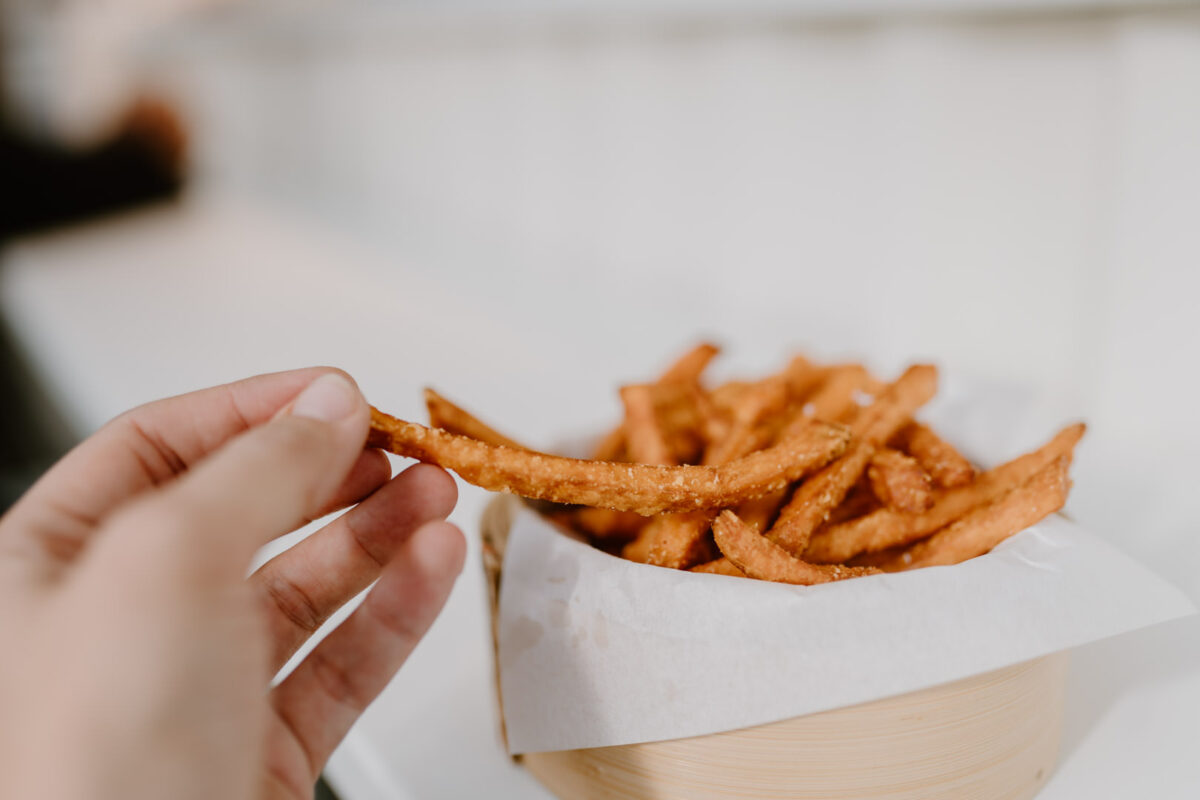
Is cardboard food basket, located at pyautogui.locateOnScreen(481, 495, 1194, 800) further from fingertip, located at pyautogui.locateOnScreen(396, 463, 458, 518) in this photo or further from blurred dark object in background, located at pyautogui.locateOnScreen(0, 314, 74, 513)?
blurred dark object in background, located at pyautogui.locateOnScreen(0, 314, 74, 513)

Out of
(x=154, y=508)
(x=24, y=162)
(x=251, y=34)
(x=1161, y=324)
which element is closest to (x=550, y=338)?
(x=1161, y=324)

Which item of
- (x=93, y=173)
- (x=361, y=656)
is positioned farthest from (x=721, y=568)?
(x=93, y=173)

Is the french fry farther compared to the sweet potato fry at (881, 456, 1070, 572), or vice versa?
the french fry

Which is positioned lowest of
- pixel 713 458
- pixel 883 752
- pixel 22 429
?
pixel 22 429

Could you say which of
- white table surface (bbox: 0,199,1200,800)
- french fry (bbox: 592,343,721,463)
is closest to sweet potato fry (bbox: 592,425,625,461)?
french fry (bbox: 592,343,721,463)

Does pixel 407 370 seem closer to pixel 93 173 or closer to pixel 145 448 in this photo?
pixel 145 448

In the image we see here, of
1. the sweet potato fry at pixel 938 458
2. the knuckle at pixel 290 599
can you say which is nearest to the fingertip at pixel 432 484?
the knuckle at pixel 290 599

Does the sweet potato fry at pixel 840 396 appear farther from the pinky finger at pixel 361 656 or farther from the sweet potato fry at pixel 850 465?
the pinky finger at pixel 361 656
